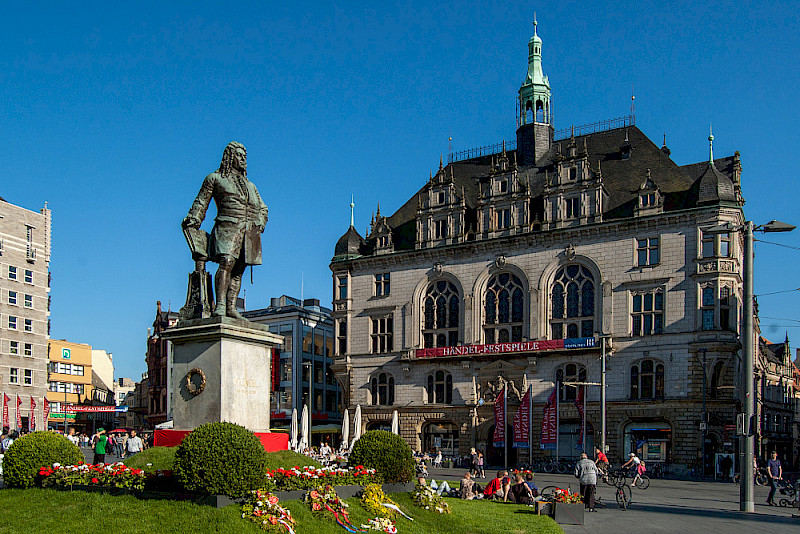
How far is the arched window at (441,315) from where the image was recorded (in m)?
63.2

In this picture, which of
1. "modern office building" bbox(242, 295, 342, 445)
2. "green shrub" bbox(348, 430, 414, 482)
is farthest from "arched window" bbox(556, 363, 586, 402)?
"green shrub" bbox(348, 430, 414, 482)

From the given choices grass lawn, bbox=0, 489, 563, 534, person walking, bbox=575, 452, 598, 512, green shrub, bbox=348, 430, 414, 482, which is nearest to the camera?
grass lawn, bbox=0, 489, 563, 534

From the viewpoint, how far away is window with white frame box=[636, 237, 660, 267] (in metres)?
55.0

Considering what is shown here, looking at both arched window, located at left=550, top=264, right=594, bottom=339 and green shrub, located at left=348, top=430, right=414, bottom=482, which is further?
arched window, located at left=550, top=264, right=594, bottom=339

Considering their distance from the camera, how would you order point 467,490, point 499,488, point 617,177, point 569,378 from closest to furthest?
point 467,490, point 499,488, point 569,378, point 617,177

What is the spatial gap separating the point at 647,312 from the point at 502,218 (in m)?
13.1

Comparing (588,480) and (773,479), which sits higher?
(588,480)

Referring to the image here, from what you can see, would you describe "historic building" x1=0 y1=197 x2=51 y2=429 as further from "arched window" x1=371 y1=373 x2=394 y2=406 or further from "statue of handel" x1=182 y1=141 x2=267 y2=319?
"statue of handel" x1=182 y1=141 x2=267 y2=319

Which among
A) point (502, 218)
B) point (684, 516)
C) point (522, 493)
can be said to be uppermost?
point (502, 218)

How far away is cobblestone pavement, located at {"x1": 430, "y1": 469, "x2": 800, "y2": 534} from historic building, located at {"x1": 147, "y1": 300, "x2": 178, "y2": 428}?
6939 cm

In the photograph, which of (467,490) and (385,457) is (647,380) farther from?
(385,457)

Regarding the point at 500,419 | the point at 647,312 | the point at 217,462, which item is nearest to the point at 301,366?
the point at 500,419

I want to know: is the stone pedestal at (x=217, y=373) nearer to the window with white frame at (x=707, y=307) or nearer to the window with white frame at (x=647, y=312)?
the window with white frame at (x=707, y=307)

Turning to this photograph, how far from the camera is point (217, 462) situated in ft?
44.7
